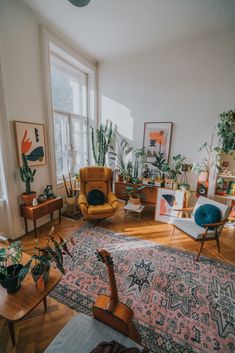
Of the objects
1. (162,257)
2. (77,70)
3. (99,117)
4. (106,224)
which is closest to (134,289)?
(162,257)

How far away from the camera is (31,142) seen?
272 centimetres

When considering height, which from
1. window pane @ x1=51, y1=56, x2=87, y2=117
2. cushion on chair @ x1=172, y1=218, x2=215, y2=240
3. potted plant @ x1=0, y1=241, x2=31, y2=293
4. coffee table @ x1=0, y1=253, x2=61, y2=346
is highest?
window pane @ x1=51, y1=56, x2=87, y2=117

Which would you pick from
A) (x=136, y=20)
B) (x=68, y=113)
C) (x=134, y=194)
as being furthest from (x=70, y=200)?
(x=136, y=20)

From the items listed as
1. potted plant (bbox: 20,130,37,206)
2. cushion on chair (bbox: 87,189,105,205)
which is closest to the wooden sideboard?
cushion on chair (bbox: 87,189,105,205)

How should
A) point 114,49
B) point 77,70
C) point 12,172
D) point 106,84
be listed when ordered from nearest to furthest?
1. point 12,172
2. point 114,49
3. point 77,70
4. point 106,84

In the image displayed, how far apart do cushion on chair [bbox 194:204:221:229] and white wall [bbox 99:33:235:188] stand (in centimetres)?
131

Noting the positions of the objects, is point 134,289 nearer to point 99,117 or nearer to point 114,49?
point 99,117

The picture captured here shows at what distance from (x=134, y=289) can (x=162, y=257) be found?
674 mm

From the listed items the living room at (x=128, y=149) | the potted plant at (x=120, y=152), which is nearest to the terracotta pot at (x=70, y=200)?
the living room at (x=128, y=149)

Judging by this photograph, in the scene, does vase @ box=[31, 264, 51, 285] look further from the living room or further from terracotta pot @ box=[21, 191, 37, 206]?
terracotta pot @ box=[21, 191, 37, 206]

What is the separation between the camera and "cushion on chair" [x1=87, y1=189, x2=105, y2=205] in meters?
3.17

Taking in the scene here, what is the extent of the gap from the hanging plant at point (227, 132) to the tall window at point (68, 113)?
2.95 m

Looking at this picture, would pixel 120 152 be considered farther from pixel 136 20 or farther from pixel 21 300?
pixel 21 300

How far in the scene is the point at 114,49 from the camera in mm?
3459
